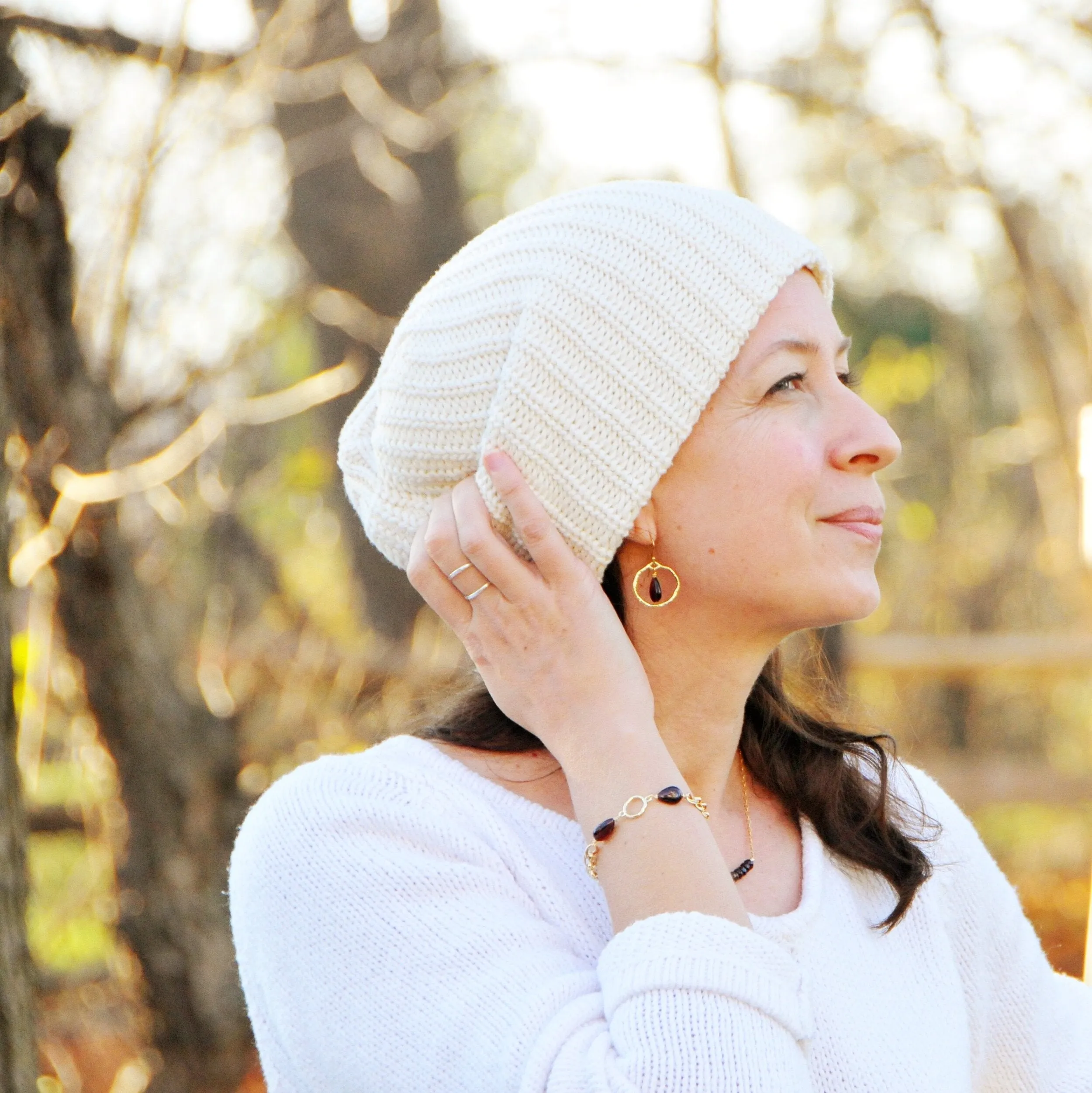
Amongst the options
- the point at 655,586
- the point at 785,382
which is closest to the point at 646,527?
the point at 655,586

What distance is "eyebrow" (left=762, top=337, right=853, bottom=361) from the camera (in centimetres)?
187

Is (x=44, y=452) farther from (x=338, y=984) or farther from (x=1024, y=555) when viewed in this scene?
(x=1024, y=555)

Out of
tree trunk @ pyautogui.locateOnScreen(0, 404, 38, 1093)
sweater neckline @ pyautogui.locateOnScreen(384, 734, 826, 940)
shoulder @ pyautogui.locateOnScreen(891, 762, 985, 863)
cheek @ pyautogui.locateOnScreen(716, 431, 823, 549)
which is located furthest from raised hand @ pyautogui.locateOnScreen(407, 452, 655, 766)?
tree trunk @ pyautogui.locateOnScreen(0, 404, 38, 1093)

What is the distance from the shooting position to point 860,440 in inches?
72.1

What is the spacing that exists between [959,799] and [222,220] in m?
4.75

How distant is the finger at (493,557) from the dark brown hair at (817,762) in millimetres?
265

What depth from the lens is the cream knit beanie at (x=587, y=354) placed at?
1.78m

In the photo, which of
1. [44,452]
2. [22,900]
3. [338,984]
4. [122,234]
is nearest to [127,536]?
[44,452]

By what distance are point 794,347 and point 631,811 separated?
2.47 ft

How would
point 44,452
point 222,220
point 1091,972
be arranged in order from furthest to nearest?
1. point 222,220
2. point 44,452
3. point 1091,972

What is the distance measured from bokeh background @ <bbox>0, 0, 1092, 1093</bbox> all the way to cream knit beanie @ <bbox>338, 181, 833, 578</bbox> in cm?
65

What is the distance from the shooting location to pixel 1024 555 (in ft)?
33.6

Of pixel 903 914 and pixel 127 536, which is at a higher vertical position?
pixel 903 914

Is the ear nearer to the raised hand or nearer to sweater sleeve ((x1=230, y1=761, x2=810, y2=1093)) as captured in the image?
the raised hand
